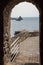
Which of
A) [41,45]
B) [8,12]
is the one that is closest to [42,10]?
[41,45]

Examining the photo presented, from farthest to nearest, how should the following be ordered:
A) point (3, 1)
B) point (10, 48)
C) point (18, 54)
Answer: point (18, 54) → point (10, 48) → point (3, 1)

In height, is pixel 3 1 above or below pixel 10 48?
above

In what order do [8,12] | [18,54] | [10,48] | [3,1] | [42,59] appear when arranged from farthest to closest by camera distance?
[18,54]
[10,48]
[8,12]
[3,1]
[42,59]

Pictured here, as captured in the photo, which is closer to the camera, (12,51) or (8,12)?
(8,12)

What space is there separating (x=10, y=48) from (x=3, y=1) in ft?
9.33

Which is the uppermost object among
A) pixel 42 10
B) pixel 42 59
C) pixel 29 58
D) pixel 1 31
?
pixel 42 10

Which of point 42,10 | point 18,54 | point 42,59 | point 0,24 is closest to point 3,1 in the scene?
point 0,24

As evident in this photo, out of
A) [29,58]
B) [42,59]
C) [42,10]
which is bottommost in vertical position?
[29,58]

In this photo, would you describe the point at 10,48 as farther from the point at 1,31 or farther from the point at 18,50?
the point at 1,31

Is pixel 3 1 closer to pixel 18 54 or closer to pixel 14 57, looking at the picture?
pixel 14 57

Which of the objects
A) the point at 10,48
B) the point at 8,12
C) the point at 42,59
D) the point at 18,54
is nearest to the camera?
the point at 42,59

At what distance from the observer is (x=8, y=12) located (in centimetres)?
826

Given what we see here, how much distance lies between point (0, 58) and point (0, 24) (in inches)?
32.7

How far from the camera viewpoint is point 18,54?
950cm
